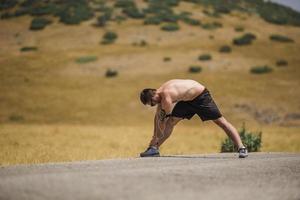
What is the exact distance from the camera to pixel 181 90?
8.70 m

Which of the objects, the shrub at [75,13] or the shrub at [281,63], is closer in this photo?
the shrub at [281,63]

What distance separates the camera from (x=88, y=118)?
27.0 meters

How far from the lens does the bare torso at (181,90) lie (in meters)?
8.55

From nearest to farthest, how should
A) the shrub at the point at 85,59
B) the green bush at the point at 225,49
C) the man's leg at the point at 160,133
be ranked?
the man's leg at the point at 160,133
the shrub at the point at 85,59
the green bush at the point at 225,49

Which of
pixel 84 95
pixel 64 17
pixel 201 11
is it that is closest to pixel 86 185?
pixel 84 95

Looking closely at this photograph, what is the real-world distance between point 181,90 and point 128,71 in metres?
28.3

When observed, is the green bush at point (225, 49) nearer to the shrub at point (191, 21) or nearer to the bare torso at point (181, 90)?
the shrub at point (191, 21)

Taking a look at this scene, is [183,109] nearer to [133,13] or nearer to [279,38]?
[279,38]

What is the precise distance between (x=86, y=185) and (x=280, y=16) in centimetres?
6204

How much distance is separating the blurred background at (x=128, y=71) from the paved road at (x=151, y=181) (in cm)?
458

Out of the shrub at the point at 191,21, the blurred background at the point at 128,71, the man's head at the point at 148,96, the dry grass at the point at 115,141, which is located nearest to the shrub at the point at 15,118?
the blurred background at the point at 128,71

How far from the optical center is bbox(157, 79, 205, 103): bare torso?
8.55 meters

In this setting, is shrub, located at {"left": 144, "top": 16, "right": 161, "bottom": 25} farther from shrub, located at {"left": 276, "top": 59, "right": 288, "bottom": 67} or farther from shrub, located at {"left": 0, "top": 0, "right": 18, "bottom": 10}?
shrub, located at {"left": 276, "top": 59, "right": 288, "bottom": 67}

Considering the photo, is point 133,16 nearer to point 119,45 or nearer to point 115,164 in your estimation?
point 119,45
